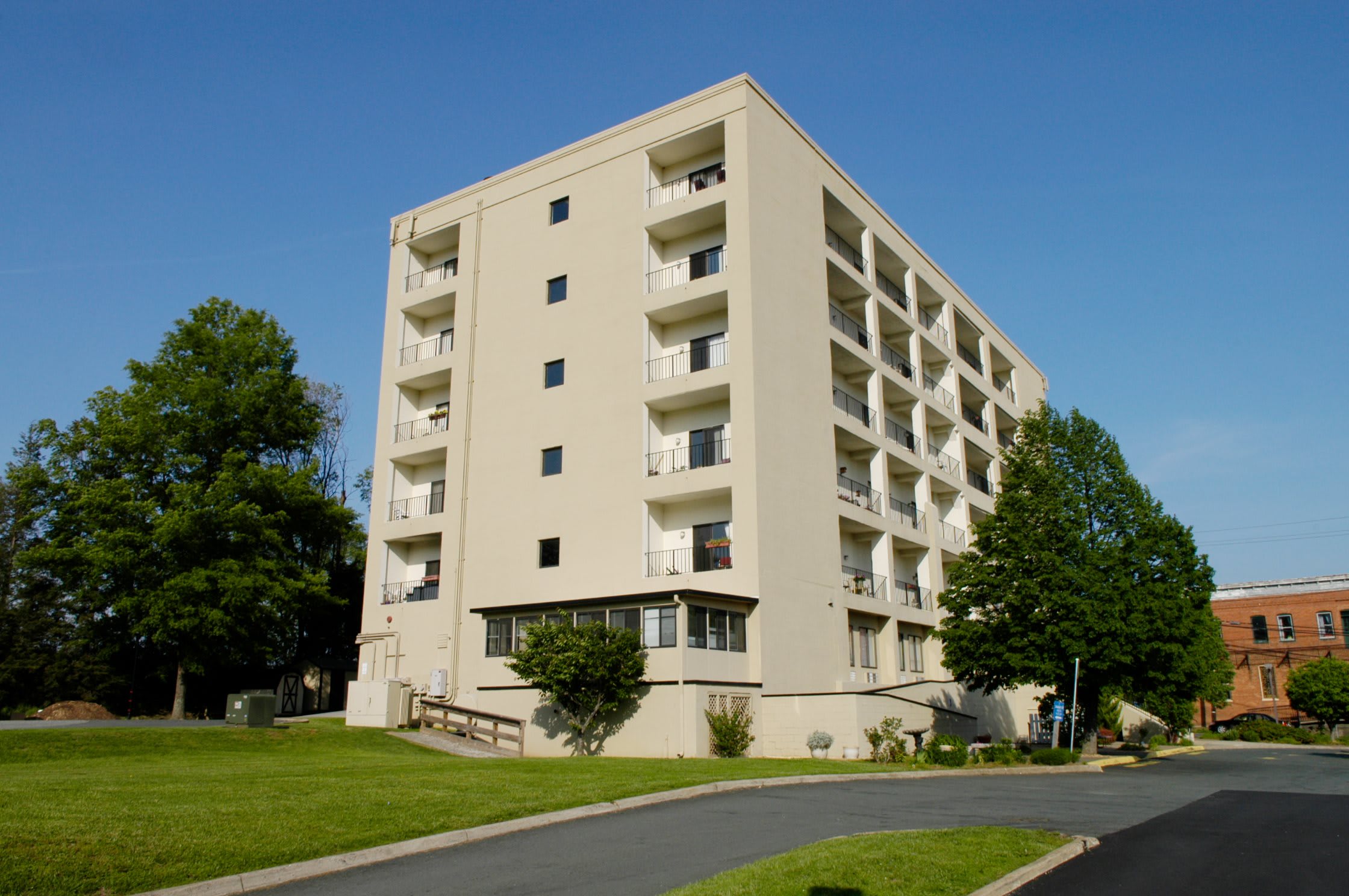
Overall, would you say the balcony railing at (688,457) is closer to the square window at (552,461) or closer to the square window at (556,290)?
the square window at (552,461)

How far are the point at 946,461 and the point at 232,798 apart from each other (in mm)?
40882

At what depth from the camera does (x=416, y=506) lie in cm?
4200

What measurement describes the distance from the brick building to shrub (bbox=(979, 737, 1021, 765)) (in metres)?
52.7

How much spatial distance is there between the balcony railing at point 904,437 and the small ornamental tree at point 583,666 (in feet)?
61.8

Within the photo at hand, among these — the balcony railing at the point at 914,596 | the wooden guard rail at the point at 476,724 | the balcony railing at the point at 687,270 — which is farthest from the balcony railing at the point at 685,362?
the balcony railing at the point at 914,596

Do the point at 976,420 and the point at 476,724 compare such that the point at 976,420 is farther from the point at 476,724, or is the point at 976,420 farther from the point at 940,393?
the point at 476,724

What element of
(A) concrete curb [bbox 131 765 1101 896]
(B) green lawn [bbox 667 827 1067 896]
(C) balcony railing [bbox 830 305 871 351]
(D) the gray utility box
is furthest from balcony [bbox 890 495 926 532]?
(B) green lawn [bbox 667 827 1067 896]

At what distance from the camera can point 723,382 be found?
33.4 meters

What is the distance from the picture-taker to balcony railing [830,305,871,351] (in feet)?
137

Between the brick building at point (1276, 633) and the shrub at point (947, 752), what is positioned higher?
the brick building at point (1276, 633)

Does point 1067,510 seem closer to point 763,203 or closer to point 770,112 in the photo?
point 763,203

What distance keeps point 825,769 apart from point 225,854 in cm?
1543

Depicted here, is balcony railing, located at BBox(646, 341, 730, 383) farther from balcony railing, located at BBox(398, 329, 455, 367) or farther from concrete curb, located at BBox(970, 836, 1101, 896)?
concrete curb, located at BBox(970, 836, 1101, 896)

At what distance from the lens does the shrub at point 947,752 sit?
2712 cm
